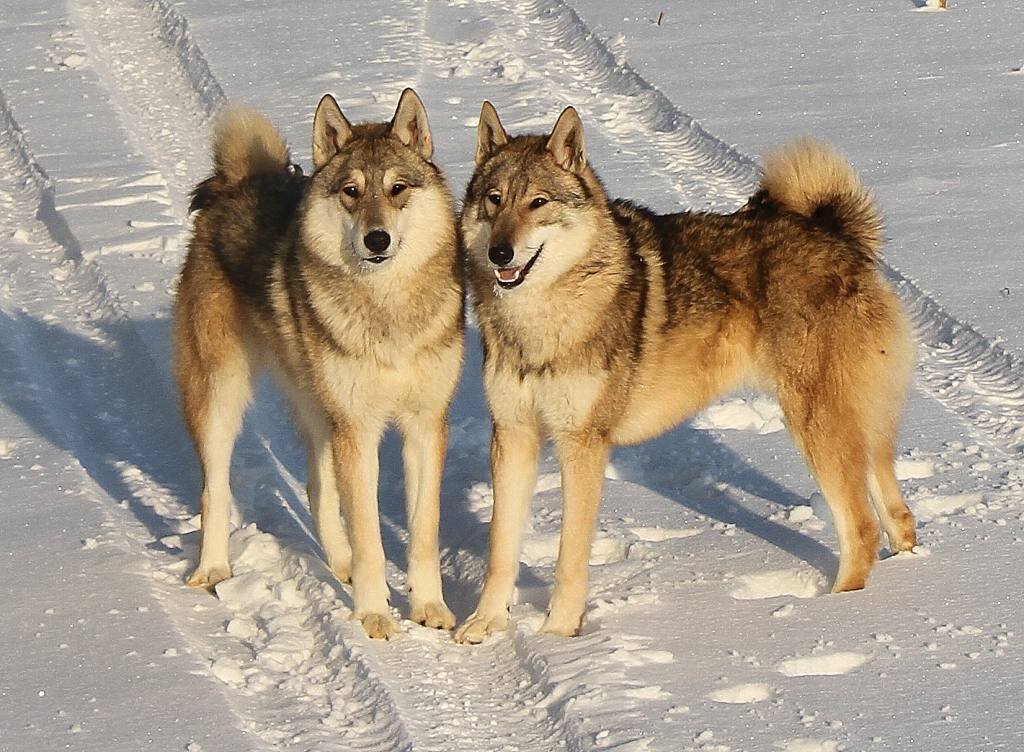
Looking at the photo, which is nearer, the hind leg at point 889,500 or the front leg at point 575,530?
the front leg at point 575,530

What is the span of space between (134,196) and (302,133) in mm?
1656

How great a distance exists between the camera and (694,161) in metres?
10.1

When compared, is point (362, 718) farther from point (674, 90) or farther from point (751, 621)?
point (674, 90)

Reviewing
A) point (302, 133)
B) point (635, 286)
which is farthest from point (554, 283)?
point (302, 133)

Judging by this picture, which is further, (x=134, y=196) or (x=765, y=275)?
(x=134, y=196)

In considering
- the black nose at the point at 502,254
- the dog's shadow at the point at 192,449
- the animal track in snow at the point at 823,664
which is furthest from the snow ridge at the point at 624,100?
the animal track in snow at the point at 823,664

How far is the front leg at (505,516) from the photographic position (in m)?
5.20

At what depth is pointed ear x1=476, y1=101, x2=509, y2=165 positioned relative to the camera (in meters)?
5.27

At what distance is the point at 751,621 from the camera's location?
5.03 metres

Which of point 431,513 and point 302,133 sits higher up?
point 431,513

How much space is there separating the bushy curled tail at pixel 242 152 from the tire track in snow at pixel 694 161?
3173 millimetres

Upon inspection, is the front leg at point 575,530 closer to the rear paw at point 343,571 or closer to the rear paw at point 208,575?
the rear paw at point 343,571

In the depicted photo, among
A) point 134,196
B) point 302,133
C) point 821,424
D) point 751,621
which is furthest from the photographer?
point 302,133

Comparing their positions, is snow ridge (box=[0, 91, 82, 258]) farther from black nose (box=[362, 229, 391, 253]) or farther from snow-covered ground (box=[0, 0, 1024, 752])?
black nose (box=[362, 229, 391, 253])
